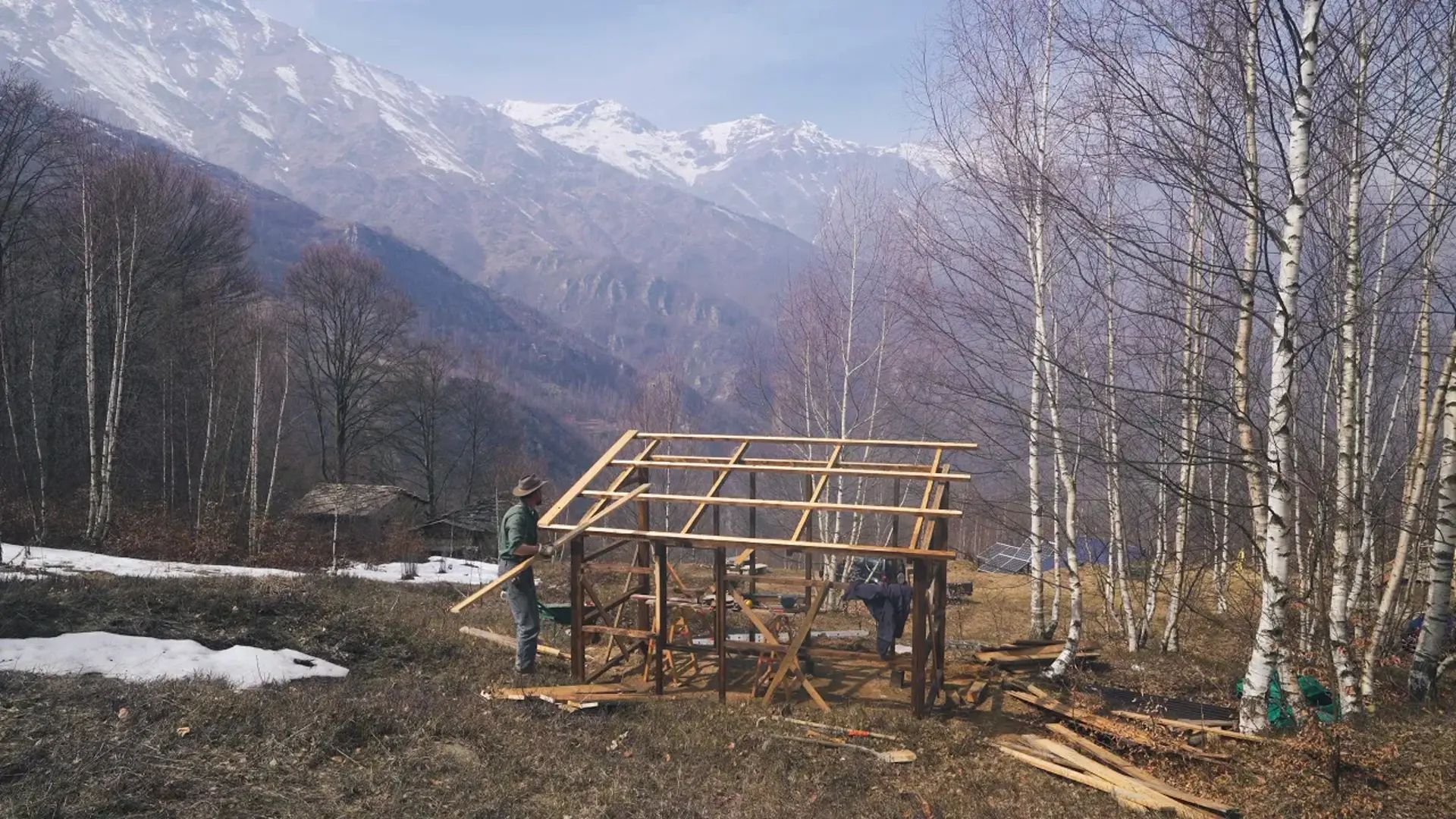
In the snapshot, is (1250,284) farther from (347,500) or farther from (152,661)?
(347,500)

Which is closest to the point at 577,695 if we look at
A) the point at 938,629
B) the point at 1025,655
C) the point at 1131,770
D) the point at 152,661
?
the point at 938,629

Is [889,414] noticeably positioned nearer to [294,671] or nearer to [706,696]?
[706,696]

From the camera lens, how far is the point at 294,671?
9117 millimetres

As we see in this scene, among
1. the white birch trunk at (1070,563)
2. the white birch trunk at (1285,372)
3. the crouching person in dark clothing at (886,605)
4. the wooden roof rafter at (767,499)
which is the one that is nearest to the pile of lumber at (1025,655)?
the white birch trunk at (1070,563)

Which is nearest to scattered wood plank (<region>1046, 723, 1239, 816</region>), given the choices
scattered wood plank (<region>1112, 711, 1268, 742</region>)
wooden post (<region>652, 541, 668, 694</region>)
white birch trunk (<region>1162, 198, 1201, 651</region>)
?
scattered wood plank (<region>1112, 711, 1268, 742</region>)

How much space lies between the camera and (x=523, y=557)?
9.52 m

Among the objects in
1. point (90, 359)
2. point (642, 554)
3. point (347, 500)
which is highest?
point (90, 359)

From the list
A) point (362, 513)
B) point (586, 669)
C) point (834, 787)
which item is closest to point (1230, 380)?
point (834, 787)

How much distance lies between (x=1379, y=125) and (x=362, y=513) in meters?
29.3

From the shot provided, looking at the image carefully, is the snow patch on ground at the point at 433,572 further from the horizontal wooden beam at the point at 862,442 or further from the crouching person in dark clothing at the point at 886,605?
the crouching person in dark clothing at the point at 886,605

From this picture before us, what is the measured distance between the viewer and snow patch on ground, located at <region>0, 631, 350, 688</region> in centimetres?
818

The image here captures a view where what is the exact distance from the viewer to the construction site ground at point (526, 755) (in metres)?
5.90

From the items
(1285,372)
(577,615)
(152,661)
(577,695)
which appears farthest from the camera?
(577,615)

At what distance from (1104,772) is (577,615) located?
231 inches
